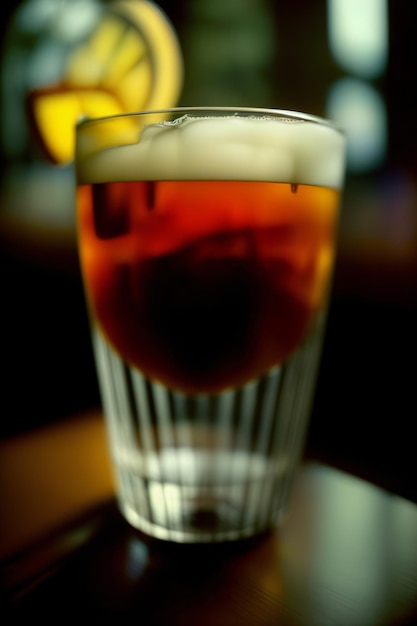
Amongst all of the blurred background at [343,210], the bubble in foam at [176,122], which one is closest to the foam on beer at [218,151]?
the bubble in foam at [176,122]

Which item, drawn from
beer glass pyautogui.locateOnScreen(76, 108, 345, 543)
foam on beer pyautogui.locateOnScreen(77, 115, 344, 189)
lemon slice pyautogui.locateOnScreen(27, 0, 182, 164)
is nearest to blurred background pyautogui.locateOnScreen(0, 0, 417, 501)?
lemon slice pyautogui.locateOnScreen(27, 0, 182, 164)

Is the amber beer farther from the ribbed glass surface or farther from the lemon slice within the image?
the lemon slice

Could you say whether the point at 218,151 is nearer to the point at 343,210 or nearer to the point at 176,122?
the point at 176,122

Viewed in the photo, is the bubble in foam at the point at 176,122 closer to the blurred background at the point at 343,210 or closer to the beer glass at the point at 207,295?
the beer glass at the point at 207,295

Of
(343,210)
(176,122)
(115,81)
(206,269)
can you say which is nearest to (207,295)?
(206,269)

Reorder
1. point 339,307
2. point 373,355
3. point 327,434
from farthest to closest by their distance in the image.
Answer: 1. point 339,307
2. point 373,355
3. point 327,434

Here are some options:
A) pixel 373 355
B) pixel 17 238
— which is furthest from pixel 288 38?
pixel 373 355

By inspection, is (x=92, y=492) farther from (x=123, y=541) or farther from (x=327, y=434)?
(x=327, y=434)
